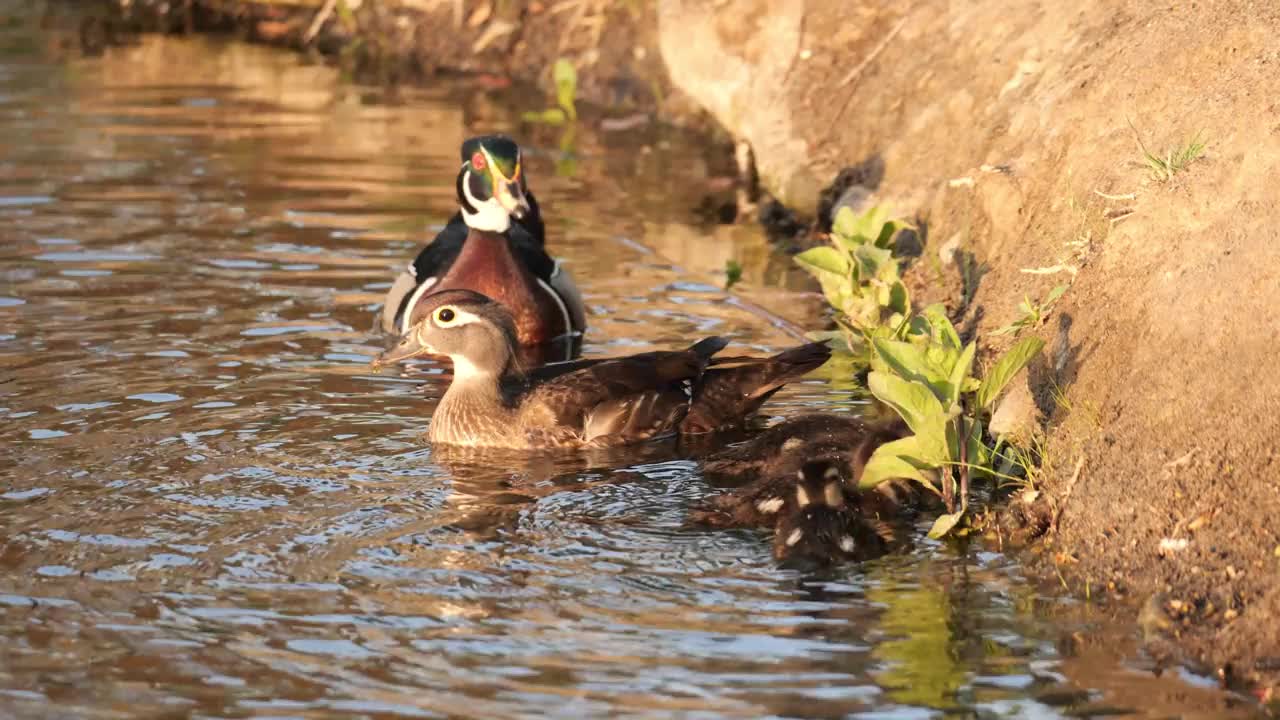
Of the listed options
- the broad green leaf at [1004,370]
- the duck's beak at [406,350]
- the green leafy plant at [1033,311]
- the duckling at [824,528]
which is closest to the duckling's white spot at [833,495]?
the duckling at [824,528]

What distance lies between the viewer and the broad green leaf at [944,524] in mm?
7555

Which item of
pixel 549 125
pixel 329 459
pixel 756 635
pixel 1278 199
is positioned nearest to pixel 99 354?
pixel 329 459

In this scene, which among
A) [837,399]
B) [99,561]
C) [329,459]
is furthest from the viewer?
[837,399]

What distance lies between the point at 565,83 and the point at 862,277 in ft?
28.4

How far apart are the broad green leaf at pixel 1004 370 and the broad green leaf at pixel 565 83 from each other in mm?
11266

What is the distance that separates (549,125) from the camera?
18922 mm

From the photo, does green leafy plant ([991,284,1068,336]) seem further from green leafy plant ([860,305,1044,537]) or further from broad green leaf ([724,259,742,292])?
broad green leaf ([724,259,742,292])

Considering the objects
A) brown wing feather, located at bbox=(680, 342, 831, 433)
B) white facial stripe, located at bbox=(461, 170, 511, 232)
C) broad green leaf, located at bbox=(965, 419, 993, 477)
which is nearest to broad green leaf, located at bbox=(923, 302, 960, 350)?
broad green leaf, located at bbox=(965, 419, 993, 477)

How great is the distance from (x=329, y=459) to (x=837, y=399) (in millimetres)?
2752

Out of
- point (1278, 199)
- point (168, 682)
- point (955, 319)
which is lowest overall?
point (168, 682)

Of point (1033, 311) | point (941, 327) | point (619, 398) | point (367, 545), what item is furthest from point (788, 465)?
point (367, 545)

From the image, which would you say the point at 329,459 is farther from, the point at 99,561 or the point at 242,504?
the point at 99,561

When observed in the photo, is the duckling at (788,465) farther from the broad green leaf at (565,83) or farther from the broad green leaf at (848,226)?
the broad green leaf at (565,83)

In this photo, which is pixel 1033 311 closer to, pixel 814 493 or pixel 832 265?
pixel 814 493
